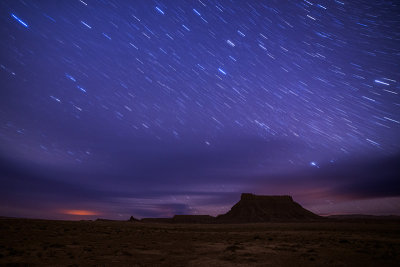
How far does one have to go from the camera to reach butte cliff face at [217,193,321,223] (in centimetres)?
12785

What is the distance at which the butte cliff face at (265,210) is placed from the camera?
419 ft

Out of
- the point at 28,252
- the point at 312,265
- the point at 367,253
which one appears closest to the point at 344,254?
the point at 367,253

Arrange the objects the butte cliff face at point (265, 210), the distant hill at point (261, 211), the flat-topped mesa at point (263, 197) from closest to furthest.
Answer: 1. the butte cliff face at point (265, 210)
2. the distant hill at point (261, 211)
3. the flat-topped mesa at point (263, 197)

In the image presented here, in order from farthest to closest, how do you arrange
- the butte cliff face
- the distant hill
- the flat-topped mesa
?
the flat-topped mesa → the distant hill → the butte cliff face

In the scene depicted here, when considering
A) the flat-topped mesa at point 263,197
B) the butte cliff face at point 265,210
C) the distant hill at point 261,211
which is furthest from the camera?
the flat-topped mesa at point 263,197

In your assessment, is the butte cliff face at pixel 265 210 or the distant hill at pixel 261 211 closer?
the butte cliff face at pixel 265 210

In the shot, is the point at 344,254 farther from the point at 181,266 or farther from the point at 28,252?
the point at 28,252

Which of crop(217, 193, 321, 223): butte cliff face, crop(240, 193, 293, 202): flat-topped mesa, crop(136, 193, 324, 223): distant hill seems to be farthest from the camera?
crop(240, 193, 293, 202): flat-topped mesa

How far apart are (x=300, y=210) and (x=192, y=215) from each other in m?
66.9

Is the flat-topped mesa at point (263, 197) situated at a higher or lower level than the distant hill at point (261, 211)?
higher

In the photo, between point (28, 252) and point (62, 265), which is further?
point (28, 252)

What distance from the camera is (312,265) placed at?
520 inches

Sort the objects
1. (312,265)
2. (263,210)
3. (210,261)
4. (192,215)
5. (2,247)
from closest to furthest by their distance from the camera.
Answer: (312,265)
(210,261)
(2,247)
(263,210)
(192,215)

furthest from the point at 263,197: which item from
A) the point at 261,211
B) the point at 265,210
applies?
the point at 261,211
